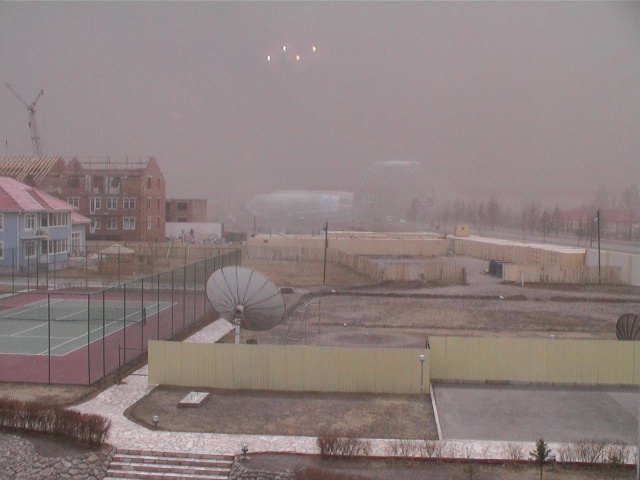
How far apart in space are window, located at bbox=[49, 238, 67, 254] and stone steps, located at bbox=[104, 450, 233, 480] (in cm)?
1497

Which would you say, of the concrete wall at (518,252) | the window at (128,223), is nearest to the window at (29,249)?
the window at (128,223)

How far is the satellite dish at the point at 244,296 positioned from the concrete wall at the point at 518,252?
1532cm

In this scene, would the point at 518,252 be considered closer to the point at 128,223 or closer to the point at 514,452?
the point at 128,223

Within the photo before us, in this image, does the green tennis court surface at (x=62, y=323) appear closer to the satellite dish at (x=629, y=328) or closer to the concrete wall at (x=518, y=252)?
the satellite dish at (x=629, y=328)

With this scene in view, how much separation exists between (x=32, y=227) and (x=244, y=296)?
41.3 feet

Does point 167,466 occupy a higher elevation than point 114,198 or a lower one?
lower

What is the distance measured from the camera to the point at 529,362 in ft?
27.1

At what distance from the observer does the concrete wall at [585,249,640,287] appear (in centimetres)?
1839

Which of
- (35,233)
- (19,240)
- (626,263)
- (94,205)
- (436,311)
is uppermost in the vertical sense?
(94,205)

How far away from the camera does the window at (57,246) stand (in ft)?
63.6

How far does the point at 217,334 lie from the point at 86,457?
5370 mm

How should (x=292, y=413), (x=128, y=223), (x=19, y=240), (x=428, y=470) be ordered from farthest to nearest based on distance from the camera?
1. (x=128, y=223)
2. (x=19, y=240)
3. (x=292, y=413)
4. (x=428, y=470)

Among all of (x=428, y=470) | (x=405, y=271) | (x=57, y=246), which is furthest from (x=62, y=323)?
(x=405, y=271)

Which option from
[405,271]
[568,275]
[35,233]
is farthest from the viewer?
[405,271]
